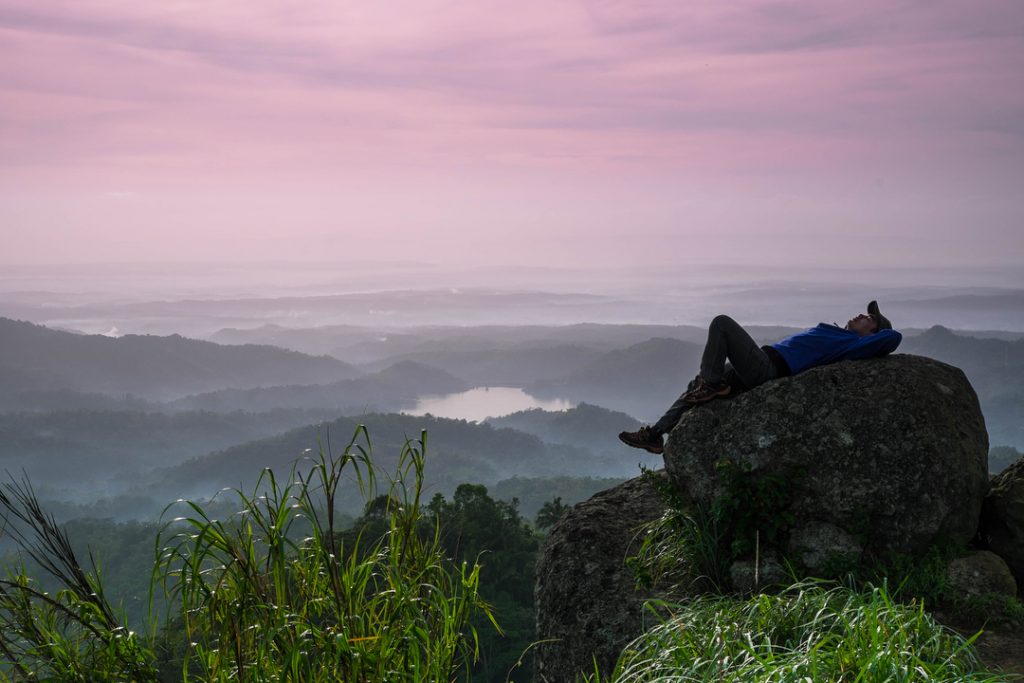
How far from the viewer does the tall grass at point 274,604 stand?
3.96 metres

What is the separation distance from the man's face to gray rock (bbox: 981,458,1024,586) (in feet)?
5.55

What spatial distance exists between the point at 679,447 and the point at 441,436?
19414 centimetres

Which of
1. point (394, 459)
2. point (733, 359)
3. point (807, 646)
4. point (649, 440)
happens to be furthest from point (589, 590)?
point (394, 459)

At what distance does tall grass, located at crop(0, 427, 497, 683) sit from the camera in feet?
13.0

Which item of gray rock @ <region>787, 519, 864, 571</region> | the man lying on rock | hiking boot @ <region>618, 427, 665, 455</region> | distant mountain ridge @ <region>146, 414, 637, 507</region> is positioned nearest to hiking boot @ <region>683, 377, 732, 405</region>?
the man lying on rock

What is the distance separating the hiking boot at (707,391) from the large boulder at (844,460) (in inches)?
3.9

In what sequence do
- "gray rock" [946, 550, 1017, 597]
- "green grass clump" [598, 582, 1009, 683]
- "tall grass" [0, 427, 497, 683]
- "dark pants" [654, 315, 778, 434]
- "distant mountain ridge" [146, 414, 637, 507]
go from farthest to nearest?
"distant mountain ridge" [146, 414, 637, 507], "dark pants" [654, 315, 778, 434], "gray rock" [946, 550, 1017, 597], "tall grass" [0, 427, 497, 683], "green grass clump" [598, 582, 1009, 683]

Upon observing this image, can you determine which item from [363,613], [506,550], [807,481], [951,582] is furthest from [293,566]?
[506,550]

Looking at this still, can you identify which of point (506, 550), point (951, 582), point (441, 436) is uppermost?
point (951, 582)

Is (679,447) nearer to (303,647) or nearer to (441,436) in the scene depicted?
(303,647)

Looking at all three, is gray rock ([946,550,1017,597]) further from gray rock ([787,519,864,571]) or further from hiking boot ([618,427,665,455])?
hiking boot ([618,427,665,455])

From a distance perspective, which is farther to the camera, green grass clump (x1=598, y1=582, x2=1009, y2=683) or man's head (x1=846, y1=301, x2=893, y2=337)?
man's head (x1=846, y1=301, x2=893, y2=337)

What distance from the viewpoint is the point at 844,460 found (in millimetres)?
6801

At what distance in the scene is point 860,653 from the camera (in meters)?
4.04
